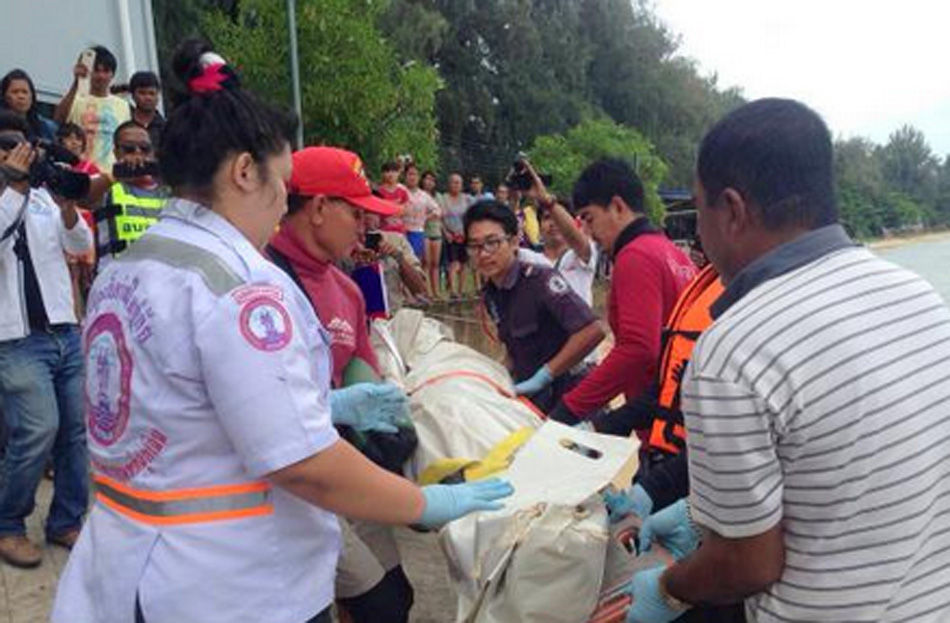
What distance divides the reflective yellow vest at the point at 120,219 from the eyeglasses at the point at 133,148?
0.25m

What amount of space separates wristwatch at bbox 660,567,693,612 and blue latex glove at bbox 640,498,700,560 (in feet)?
A: 1.07

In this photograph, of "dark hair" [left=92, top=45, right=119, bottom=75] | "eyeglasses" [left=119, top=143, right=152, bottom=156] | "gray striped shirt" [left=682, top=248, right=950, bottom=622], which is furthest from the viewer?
"dark hair" [left=92, top=45, right=119, bottom=75]

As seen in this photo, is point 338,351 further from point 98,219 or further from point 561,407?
point 98,219

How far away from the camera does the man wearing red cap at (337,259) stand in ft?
7.73

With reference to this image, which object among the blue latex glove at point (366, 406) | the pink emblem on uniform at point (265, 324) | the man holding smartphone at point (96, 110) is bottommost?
the blue latex glove at point (366, 406)

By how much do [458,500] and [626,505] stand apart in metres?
0.68

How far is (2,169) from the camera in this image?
311cm

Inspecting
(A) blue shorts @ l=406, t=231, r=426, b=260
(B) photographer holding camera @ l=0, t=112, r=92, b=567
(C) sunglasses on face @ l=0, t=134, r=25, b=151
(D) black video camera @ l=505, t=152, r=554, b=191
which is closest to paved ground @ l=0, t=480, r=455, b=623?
(B) photographer holding camera @ l=0, t=112, r=92, b=567

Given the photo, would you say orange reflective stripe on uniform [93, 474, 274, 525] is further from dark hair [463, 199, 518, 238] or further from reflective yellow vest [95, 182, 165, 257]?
reflective yellow vest [95, 182, 165, 257]

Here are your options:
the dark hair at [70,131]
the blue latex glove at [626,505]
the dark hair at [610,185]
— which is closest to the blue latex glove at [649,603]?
the blue latex glove at [626,505]

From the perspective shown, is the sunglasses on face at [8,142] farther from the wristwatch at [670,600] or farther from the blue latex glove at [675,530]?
the wristwatch at [670,600]

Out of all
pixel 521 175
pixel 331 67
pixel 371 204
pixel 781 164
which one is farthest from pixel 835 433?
pixel 331 67

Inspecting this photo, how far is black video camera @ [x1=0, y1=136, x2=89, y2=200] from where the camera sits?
10.4 feet

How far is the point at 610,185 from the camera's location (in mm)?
2938
